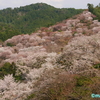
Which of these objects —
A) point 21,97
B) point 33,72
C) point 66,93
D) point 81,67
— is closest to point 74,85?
point 66,93

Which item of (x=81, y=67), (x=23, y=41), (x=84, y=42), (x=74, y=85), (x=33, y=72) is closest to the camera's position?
(x=74, y=85)

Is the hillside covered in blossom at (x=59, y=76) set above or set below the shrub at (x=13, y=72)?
above

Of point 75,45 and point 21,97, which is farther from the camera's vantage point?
point 75,45

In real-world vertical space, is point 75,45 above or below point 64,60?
above

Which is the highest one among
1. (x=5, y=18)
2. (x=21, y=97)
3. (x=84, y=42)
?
(x=5, y=18)

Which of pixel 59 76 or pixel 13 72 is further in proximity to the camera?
pixel 13 72

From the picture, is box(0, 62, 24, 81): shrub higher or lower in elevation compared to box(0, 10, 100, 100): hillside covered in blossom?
lower

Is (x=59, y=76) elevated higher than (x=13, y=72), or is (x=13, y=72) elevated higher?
(x=59, y=76)

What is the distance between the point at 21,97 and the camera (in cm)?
1213

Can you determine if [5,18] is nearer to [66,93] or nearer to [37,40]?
[37,40]

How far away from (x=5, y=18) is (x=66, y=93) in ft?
363

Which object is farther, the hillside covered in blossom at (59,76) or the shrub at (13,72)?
the shrub at (13,72)

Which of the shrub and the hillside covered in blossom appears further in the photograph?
the shrub

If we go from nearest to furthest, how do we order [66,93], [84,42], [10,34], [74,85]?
[66,93] → [74,85] → [84,42] → [10,34]
